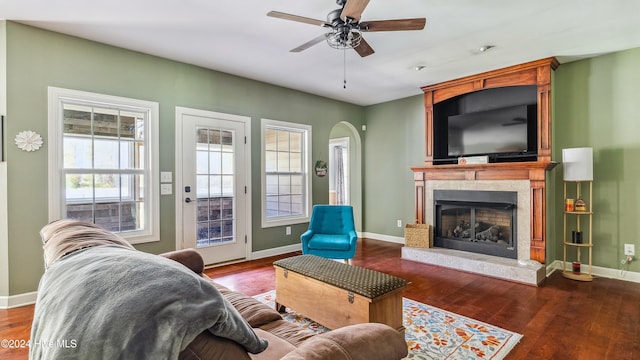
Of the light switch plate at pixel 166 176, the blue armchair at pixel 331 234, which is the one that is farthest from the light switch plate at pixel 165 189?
the blue armchair at pixel 331 234

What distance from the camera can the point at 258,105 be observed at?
4660mm

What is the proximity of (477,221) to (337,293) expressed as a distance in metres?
3.02

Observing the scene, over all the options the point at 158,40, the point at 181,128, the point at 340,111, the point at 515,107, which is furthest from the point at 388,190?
the point at 158,40

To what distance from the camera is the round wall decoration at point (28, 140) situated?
2900 mm

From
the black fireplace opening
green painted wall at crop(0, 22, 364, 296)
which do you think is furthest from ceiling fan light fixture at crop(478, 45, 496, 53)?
green painted wall at crop(0, 22, 364, 296)

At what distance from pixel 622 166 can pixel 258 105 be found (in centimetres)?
462

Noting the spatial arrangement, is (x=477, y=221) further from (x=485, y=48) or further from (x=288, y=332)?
(x=288, y=332)

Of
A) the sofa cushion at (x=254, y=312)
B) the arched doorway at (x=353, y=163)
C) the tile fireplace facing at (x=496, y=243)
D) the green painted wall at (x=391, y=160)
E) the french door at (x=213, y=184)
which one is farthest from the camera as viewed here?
the arched doorway at (x=353, y=163)

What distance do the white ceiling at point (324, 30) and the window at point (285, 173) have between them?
98cm

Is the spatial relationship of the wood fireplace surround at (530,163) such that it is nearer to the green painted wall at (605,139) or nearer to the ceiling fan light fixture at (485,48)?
the green painted wall at (605,139)

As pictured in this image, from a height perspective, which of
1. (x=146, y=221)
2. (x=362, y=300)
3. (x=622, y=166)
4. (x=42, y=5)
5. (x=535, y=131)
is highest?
(x=42, y=5)

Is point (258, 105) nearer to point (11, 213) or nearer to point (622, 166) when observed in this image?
point (11, 213)

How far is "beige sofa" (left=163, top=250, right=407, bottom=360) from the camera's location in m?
0.80

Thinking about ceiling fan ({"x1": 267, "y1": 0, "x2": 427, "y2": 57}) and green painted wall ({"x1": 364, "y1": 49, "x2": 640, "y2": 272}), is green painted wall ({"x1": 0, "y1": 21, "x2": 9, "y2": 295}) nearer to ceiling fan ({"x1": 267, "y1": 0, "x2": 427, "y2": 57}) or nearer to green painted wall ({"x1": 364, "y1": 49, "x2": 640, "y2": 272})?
ceiling fan ({"x1": 267, "y1": 0, "x2": 427, "y2": 57})
